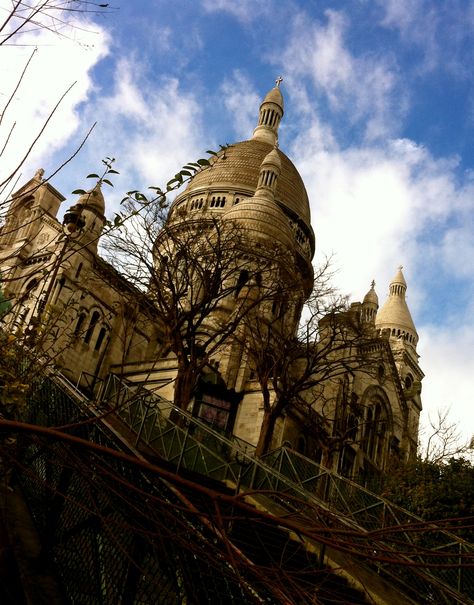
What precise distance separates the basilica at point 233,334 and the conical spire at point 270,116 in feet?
54.1

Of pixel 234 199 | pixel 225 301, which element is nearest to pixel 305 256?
pixel 234 199

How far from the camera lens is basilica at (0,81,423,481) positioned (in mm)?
17609

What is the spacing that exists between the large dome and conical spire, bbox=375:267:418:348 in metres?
9.92

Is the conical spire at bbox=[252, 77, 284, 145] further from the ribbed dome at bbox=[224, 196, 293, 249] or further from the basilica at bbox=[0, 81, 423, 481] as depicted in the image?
the ribbed dome at bbox=[224, 196, 293, 249]

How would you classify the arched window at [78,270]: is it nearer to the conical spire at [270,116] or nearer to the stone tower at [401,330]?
the stone tower at [401,330]

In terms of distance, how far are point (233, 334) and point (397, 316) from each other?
3453cm

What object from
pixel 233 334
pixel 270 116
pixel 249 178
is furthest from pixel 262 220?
pixel 270 116

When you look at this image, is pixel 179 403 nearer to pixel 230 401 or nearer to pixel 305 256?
pixel 230 401

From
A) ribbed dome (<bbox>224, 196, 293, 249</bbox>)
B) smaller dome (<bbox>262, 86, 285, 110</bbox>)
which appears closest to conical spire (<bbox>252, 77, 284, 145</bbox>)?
smaller dome (<bbox>262, 86, 285, 110</bbox>)

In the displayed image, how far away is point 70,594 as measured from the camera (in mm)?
4227

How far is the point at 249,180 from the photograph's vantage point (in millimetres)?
48375

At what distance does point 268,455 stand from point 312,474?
4.08 ft

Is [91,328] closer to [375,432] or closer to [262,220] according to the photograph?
[262,220]

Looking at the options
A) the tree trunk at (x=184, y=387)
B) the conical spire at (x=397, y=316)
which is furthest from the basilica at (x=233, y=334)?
the conical spire at (x=397, y=316)
